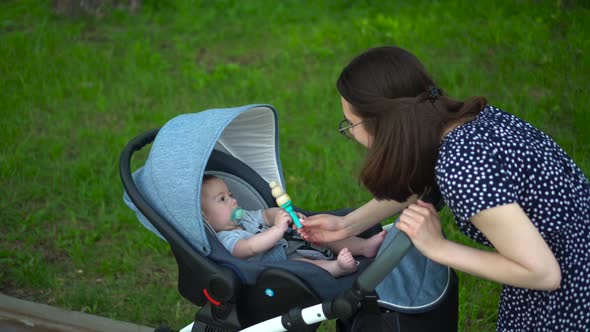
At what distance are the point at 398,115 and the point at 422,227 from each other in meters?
0.33

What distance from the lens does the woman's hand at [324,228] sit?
294 cm

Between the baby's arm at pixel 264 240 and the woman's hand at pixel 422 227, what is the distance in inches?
26.9

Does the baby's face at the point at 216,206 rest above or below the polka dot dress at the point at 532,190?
below

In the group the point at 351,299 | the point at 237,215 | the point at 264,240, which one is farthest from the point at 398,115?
the point at 237,215

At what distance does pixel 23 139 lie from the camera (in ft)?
18.6

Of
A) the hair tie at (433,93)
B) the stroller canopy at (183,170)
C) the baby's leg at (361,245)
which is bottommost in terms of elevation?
the baby's leg at (361,245)

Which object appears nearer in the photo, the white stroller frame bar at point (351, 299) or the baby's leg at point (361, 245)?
the white stroller frame bar at point (351, 299)

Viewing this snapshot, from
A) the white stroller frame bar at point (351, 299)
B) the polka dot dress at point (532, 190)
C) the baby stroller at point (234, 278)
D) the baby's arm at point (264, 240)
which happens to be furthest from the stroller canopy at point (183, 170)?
the polka dot dress at point (532, 190)

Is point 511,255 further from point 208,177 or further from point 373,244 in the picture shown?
point 208,177

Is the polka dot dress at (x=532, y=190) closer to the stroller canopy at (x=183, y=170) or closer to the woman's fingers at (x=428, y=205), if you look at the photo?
the woman's fingers at (x=428, y=205)

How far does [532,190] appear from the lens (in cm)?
215

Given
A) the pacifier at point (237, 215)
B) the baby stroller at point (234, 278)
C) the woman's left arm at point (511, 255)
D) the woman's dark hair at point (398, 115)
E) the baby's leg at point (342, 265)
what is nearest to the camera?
the woman's left arm at point (511, 255)

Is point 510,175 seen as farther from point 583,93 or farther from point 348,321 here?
point 583,93

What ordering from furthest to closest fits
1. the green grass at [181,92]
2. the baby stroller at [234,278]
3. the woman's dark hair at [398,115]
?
the green grass at [181,92] → the baby stroller at [234,278] → the woman's dark hair at [398,115]
